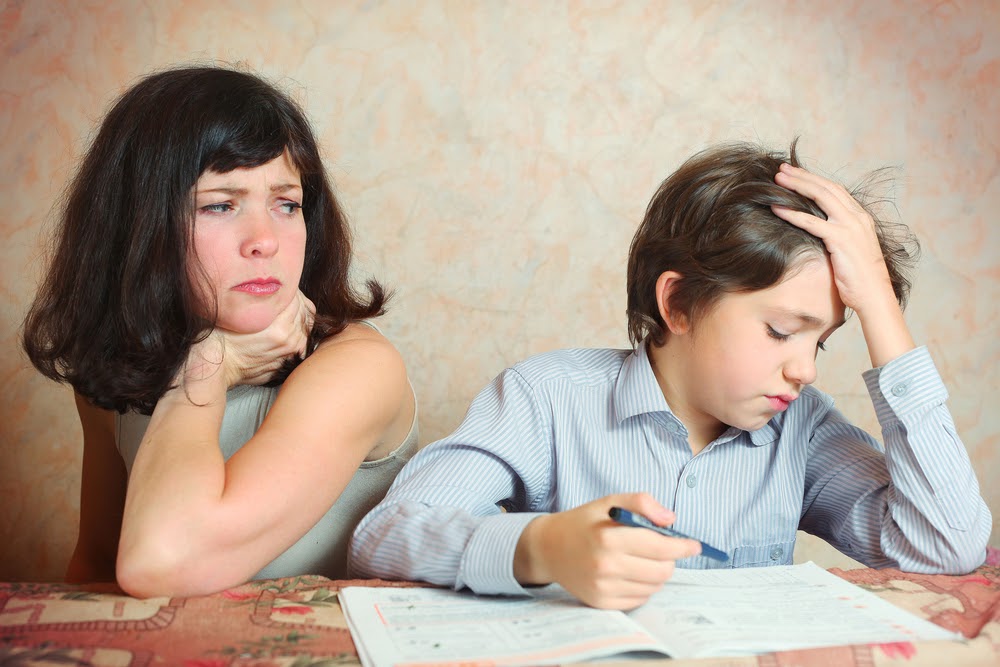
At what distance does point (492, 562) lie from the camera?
1.00 meters

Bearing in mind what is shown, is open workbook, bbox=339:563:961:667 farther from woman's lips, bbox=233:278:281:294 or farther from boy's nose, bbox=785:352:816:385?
woman's lips, bbox=233:278:281:294

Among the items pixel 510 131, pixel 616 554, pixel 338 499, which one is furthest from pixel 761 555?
pixel 510 131

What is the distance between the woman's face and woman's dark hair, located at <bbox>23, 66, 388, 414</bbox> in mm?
16

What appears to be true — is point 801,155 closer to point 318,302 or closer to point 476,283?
point 476,283

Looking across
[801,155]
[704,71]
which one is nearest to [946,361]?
[801,155]

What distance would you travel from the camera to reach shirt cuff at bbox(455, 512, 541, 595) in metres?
0.99

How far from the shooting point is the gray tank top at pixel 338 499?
137 centimetres

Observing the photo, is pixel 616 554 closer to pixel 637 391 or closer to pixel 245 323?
pixel 637 391

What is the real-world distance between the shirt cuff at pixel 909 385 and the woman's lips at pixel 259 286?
780 millimetres

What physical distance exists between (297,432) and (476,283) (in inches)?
39.7

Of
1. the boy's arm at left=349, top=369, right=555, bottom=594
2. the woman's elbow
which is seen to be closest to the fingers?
the boy's arm at left=349, top=369, right=555, bottom=594

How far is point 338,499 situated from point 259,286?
13.1 inches

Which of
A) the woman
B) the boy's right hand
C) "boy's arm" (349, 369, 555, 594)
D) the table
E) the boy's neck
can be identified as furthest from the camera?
the boy's neck

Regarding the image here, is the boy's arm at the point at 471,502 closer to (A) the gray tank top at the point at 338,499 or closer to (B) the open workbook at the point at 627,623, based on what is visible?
(B) the open workbook at the point at 627,623
